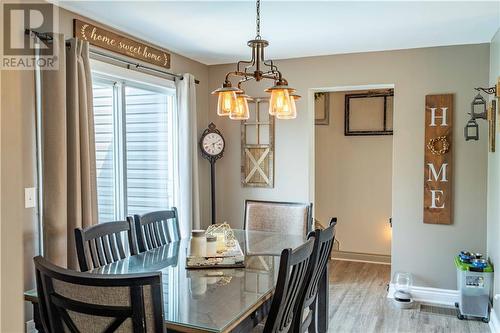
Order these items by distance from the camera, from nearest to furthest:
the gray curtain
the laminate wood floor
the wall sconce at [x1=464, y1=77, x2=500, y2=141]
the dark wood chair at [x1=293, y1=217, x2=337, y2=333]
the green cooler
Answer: the dark wood chair at [x1=293, y1=217, x2=337, y2=333] → the gray curtain → the laminate wood floor → the green cooler → the wall sconce at [x1=464, y1=77, x2=500, y2=141]

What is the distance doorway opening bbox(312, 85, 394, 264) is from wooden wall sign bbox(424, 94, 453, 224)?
1329 mm

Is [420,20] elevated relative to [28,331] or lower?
elevated

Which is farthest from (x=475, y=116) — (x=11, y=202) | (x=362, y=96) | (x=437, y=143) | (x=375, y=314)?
(x=11, y=202)

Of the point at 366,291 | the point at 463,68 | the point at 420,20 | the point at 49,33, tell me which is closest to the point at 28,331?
the point at 49,33

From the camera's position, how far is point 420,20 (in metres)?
3.29

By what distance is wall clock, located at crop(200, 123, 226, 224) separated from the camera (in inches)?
186

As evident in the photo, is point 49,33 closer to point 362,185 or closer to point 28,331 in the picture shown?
point 28,331

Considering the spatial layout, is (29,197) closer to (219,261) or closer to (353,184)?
(219,261)

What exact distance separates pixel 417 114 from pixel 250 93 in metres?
1.75

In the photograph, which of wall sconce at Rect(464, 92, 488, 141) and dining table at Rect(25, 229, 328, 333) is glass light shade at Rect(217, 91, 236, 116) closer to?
dining table at Rect(25, 229, 328, 333)

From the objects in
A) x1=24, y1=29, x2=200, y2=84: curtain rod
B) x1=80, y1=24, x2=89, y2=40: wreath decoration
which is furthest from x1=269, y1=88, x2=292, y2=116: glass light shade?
x1=80, y1=24, x2=89, y2=40: wreath decoration

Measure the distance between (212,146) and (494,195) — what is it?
271 cm

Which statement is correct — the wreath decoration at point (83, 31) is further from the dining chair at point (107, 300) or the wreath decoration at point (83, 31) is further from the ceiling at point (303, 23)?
the dining chair at point (107, 300)

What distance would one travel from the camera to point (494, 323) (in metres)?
3.41
